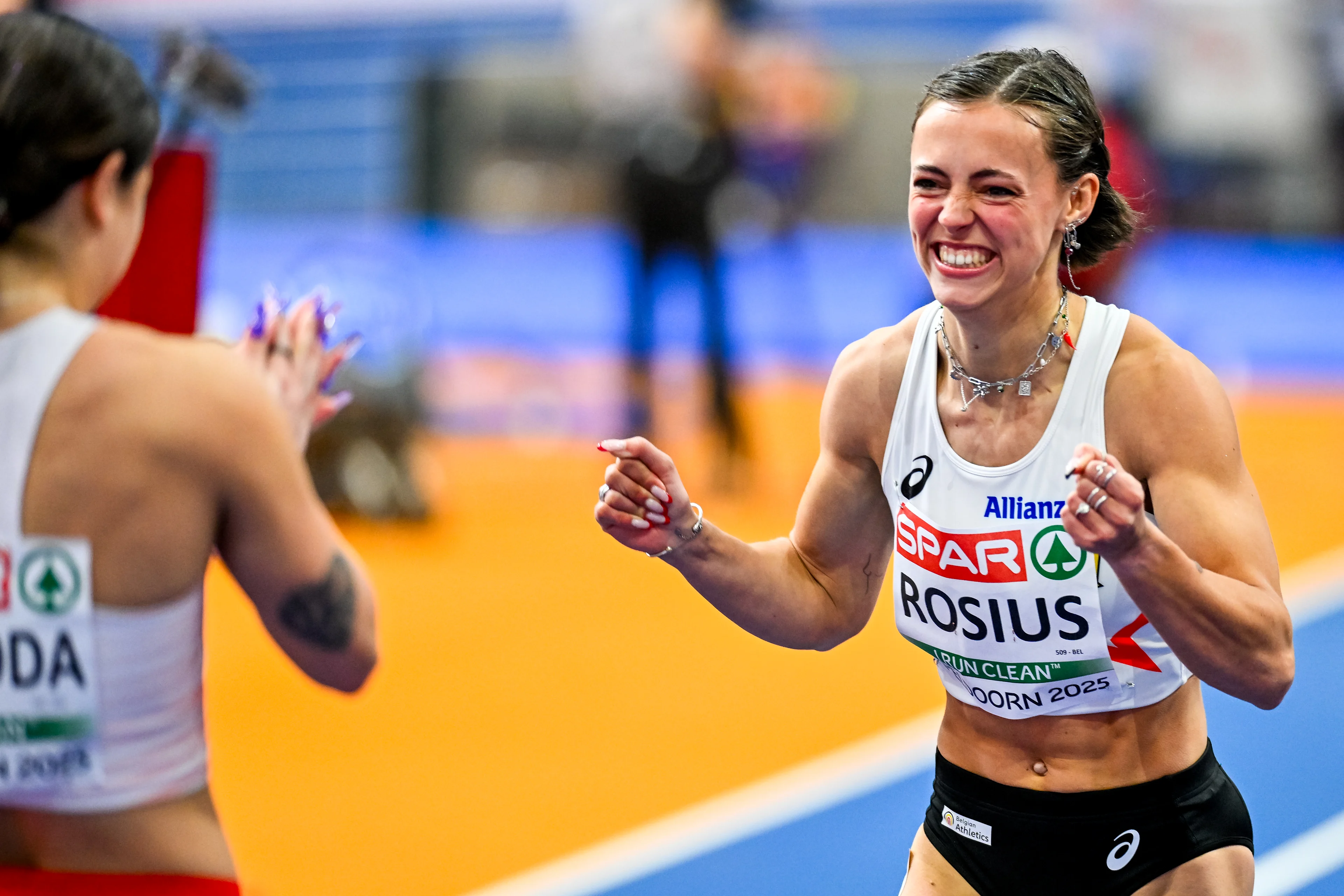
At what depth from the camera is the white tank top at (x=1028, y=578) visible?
2.49m

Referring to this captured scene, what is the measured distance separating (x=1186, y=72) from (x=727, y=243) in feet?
20.2

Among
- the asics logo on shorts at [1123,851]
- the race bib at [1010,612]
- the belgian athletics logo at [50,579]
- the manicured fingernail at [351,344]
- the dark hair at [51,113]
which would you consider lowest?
the asics logo on shorts at [1123,851]

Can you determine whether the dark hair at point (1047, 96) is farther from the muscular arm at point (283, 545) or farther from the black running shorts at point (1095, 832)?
the muscular arm at point (283, 545)

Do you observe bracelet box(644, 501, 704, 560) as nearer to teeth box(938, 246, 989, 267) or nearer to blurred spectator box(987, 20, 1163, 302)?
teeth box(938, 246, 989, 267)

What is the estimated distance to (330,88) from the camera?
17781mm

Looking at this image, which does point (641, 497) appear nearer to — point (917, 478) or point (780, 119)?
point (917, 478)

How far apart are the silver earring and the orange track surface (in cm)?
263

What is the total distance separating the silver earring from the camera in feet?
8.70

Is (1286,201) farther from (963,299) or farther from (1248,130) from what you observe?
(963,299)

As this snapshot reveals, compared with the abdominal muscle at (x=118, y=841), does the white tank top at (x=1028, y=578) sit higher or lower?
higher

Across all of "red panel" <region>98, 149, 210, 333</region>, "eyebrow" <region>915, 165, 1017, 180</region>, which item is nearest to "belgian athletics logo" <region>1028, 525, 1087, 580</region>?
"eyebrow" <region>915, 165, 1017, 180</region>

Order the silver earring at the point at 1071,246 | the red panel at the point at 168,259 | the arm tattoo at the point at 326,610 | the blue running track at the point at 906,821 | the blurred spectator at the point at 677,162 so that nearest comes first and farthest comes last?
the arm tattoo at the point at 326,610 → the silver earring at the point at 1071,246 → the red panel at the point at 168,259 → the blue running track at the point at 906,821 → the blurred spectator at the point at 677,162

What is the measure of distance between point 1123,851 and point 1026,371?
2.64ft

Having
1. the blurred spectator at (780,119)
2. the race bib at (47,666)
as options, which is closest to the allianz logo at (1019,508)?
the race bib at (47,666)
